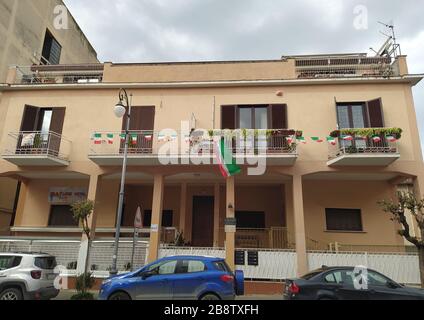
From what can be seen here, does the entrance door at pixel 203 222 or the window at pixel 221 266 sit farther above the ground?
the entrance door at pixel 203 222

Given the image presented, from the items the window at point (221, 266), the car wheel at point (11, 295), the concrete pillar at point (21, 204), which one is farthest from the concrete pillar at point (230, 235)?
the concrete pillar at point (21, 204)

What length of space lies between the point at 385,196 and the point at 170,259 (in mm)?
11453

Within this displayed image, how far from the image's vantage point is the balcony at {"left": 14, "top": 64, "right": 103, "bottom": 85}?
16344 millimetres

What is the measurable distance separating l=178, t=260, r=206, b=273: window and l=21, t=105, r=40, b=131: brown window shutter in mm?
11373

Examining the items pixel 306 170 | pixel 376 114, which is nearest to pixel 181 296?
pixel 306 170

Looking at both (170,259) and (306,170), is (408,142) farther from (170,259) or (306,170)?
(170,259)

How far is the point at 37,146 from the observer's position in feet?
46.1

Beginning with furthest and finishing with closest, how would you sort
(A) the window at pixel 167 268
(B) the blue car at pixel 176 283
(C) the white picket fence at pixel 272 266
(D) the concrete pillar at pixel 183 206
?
(D) the concrete pillar at pixel 183 206, (C) the white picket fence at pixel 272 266, (A) the window at pixel 167 268, (B) the blue car at pixel 176 283

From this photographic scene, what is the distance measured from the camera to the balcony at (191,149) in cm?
1291

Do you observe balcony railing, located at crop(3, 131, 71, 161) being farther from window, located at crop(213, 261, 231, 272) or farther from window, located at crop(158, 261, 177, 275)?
window, located at crop(213, 261, 231, 272)

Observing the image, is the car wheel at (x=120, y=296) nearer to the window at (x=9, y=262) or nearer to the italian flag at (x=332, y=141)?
the window at (x=9, y=262)

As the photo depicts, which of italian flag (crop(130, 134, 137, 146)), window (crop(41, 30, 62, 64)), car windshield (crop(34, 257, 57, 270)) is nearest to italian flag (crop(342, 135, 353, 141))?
italian flag (crop(130, 134, 137, 146))

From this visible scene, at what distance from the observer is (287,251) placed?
488 inches

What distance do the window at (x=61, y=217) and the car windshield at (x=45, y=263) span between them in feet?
23.6
